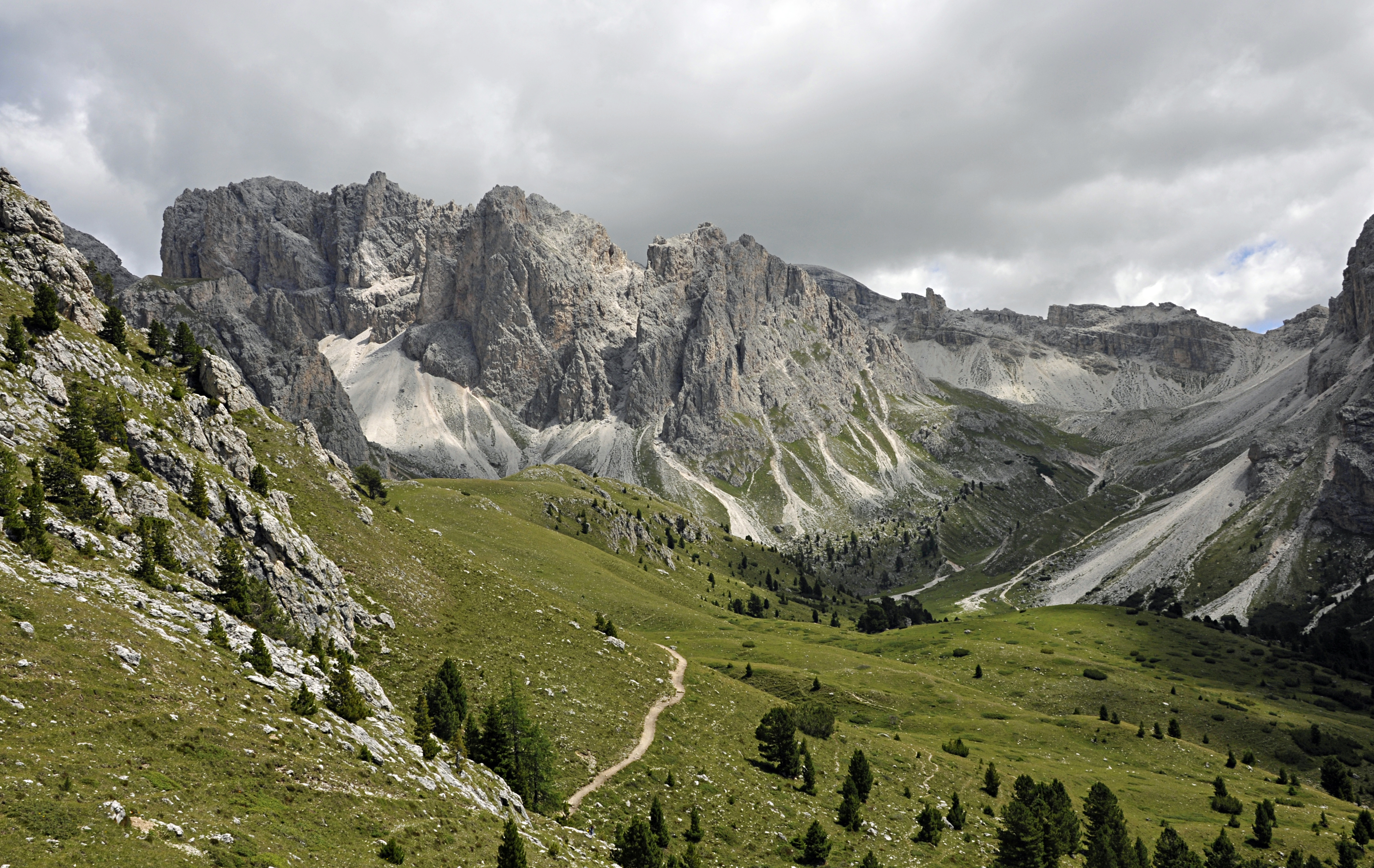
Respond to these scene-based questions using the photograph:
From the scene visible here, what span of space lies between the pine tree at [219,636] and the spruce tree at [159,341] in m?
34.9

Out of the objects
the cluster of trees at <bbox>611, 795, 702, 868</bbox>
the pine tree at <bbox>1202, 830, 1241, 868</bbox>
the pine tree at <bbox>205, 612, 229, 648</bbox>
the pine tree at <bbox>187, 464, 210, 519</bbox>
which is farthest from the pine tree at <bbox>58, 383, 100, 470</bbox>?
the pine tree at <bbox>1202, 830, 1241, 868</bbox>

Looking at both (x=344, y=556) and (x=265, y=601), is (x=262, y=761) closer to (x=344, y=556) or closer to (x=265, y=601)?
(x=265, y=601)

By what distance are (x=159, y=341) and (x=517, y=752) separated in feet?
151

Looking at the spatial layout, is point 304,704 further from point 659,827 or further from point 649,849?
point 659,827

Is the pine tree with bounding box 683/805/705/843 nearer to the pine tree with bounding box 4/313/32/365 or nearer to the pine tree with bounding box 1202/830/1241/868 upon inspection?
the pine tree with bounding box 1202/830/1241/868

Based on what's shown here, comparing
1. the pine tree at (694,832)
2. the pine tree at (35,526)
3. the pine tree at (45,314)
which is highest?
the pine tree at (45,314)

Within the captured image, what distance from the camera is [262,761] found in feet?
93.3

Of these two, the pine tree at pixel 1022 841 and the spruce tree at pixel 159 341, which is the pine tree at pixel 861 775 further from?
the spruce tree at pixel 159 341

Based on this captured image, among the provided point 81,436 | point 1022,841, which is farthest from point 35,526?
point 1022,841

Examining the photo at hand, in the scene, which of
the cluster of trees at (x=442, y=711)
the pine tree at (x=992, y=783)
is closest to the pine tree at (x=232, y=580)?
the cluster of trees at (x=442, y=711)

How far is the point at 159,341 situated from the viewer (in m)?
61.5

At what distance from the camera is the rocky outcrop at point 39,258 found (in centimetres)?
5519

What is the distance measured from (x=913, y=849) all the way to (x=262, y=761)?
138 feet

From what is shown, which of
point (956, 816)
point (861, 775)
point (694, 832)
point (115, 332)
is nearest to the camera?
point (694, 832)
